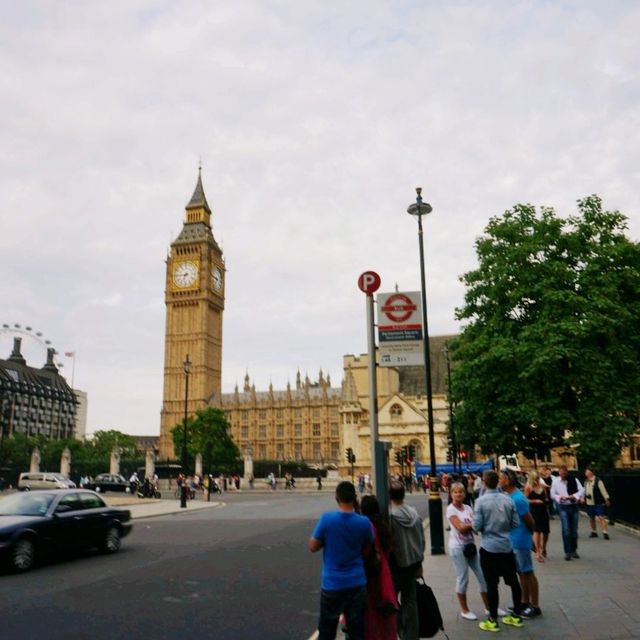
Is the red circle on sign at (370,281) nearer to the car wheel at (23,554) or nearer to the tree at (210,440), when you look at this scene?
the car wheel at (23,554)

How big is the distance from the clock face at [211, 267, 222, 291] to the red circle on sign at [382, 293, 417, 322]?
406 ft

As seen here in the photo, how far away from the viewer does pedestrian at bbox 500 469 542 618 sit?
7.73m

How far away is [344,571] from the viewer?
5.13m

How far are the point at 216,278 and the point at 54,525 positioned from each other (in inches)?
4805

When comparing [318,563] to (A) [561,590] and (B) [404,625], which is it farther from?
(B) [404,625]

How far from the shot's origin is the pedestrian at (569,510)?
12055mm

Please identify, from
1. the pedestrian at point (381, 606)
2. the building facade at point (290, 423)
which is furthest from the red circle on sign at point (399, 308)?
the building facade at point (290, 423)

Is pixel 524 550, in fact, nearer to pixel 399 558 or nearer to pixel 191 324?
pixel 399 558

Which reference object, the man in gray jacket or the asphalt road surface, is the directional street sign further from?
the asphalt road surface

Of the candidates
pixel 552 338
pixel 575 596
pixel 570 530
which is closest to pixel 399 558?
pixel 575 596

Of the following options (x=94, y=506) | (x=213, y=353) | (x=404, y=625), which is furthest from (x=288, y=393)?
(x=404, y=625)

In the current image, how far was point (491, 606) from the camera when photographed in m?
7.18

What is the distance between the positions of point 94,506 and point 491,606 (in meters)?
9.85

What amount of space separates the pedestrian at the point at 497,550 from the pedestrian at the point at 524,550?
358 mm
